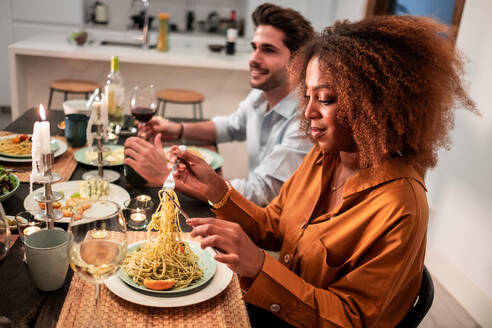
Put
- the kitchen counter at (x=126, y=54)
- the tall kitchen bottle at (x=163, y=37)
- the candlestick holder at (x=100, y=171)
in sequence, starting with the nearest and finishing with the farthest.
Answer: the candlestick holder at (x=100, y=171) → the kitchen counter at (x=126, y=54) → the tall kitchen bottle at (x=163, y=37)

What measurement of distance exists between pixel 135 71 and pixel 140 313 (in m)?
3.35

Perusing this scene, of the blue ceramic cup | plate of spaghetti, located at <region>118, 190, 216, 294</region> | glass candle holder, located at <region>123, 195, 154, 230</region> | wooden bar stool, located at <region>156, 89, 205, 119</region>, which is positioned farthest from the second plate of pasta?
wooden bar stool, located at <region>156, 89, 205, 119</region>

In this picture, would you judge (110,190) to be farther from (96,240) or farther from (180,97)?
(180,97)

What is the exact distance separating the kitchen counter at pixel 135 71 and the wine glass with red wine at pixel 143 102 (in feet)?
6.18

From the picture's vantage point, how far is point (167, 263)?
3.39 feet

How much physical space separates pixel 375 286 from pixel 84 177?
104cm

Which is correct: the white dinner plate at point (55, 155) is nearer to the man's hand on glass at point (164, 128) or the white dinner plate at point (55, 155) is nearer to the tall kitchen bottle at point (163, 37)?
the man's hand on glass at point (164, 128)

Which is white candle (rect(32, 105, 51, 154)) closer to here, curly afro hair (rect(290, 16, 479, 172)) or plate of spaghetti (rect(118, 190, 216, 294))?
plate of spaghetti (rect(118, 190, 216, 294))

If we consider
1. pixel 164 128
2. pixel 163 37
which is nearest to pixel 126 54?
pixel 163 37

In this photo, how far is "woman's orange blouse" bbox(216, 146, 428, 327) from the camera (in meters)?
1.01

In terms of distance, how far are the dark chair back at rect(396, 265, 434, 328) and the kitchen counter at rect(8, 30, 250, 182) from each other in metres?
2.94

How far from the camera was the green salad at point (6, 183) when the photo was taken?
132 cm

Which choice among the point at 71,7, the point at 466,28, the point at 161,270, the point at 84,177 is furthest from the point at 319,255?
the point at 71,7

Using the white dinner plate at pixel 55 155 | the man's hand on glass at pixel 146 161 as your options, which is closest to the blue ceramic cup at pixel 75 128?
the white dinner plate at pixel 55 155
